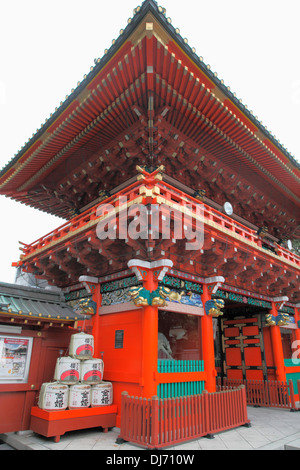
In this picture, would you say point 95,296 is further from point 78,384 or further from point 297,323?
point 297,323

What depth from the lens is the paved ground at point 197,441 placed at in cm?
654

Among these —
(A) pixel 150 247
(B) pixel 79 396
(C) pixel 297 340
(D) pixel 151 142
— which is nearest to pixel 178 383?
(B) pixel 79 396

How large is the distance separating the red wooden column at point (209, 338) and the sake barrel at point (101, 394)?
118 inches

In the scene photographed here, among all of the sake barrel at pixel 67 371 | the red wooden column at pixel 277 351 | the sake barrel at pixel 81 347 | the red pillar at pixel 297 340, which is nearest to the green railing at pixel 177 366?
the sake barrel at pixel 81 347

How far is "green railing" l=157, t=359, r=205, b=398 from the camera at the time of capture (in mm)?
7922

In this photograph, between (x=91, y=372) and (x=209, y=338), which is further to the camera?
(x=209, y=338)

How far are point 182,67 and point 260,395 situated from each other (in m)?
12.6

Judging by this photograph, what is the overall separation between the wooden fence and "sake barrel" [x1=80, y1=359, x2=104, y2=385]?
20.4ft

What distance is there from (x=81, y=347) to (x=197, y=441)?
382 centimetres

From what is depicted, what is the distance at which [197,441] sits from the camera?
6938 mm

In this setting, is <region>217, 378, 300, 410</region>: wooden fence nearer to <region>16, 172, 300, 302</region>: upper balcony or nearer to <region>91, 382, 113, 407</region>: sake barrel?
<region>16, 172, 300, 302</region>: upper balcony

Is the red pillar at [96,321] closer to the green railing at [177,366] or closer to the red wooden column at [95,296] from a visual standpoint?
the red wooden column at [95,296]

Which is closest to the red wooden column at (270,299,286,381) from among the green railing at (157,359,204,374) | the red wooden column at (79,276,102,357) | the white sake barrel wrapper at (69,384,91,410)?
the green railing at (157,359,204,374)

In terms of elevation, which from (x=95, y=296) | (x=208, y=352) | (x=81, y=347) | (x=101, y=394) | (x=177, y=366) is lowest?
(x=101, y=394)
